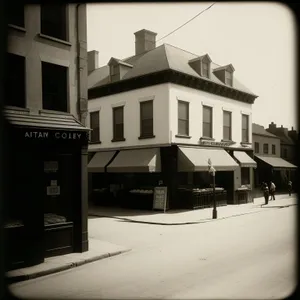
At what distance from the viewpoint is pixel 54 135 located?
9.05 m

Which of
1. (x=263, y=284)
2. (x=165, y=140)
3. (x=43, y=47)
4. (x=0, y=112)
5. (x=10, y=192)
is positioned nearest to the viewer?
(x=0, y=112)

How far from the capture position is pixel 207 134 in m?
22.7

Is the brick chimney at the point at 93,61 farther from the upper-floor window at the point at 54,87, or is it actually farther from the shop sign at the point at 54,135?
the shop sign at the point at 54,135

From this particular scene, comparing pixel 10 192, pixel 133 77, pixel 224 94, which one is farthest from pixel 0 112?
pixel 224 94

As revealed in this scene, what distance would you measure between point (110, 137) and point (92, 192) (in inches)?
171

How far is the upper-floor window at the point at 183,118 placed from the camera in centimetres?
2081

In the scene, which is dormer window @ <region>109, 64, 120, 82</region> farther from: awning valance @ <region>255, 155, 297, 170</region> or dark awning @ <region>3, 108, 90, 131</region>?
Result: awning valance @ <region>255, 155, 297, 170</region>

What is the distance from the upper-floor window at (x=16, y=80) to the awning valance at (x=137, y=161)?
35.8 feet

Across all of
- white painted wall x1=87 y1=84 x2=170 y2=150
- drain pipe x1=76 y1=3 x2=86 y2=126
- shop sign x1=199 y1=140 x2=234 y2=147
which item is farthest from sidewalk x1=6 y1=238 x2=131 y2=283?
shop sign x1=199 y1=140 x2=234 y2=147

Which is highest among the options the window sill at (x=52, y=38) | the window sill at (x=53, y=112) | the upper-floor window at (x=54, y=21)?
the upper-floor window at (x=54, y=21)

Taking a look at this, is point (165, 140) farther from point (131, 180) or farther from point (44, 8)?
point (44, 8)

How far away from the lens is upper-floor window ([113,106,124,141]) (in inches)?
890

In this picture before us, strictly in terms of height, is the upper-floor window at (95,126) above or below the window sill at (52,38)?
below

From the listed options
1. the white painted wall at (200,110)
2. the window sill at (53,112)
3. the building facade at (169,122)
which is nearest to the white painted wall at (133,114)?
the building facade at (169,122)
